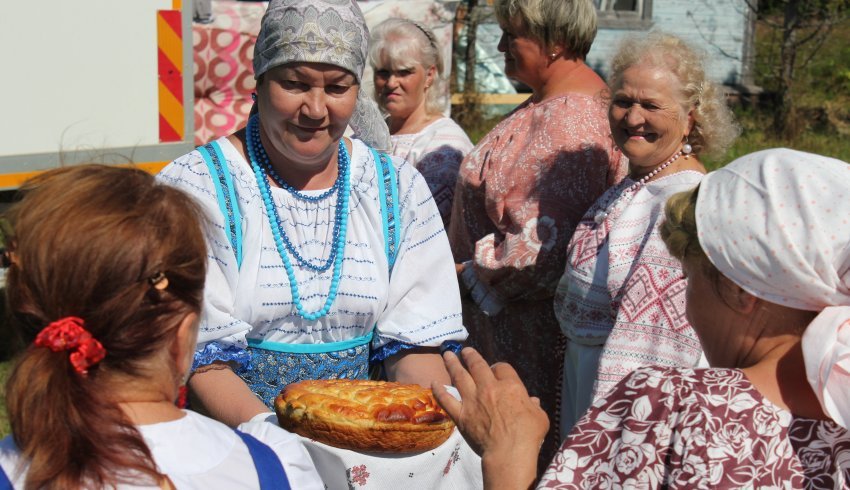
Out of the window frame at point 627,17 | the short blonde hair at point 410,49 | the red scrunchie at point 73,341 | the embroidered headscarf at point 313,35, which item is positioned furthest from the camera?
the window frame at point 627,17

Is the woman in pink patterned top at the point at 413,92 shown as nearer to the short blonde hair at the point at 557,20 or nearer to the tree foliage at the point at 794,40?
the short blonde hair at the point at 557,20

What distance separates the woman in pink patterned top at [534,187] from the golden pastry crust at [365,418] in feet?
4.21

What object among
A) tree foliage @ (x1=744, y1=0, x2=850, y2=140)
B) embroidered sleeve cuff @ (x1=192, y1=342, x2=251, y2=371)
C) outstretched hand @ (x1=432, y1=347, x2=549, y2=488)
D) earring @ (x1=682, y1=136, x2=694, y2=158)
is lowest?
tree foliage @ (x1=744, y1=0, x2=850, y2=140)

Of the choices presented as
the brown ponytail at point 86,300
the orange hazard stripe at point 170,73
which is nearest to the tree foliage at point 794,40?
the orange hazard stripe at point 170,73

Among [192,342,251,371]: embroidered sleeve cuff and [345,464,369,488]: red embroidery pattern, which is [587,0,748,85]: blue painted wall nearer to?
[192,342,251,371]: embroidered sleeve cuff

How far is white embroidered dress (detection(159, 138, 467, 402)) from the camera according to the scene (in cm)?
240

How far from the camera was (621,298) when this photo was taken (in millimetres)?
2854

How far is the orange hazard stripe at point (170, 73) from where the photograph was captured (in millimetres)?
4844

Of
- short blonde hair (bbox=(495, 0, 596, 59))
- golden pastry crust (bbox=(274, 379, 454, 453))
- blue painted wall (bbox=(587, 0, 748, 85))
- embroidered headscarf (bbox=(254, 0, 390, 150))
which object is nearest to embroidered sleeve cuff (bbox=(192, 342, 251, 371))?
golden pastry crust (bbox=(274, 379, 454, 453))

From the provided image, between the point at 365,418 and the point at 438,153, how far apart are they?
7.70ft

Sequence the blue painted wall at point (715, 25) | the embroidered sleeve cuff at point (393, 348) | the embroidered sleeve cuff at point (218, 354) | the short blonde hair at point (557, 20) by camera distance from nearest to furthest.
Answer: the embroidered sleeve cuff at point (218, 354) → the embroidered sleeve cuff at point (393, 348) → the short blonde hair at point (557, 20) → the blue painted wall at point (715, 25)

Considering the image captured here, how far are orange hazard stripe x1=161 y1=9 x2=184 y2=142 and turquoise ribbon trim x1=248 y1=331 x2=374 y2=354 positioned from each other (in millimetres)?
2709

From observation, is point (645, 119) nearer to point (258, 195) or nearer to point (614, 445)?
point (258, 195)

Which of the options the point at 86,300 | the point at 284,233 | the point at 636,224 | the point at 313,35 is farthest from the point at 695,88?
the point at 86,300
